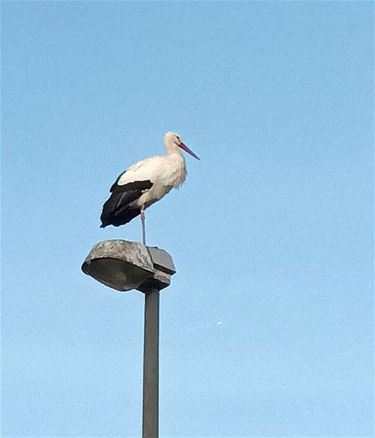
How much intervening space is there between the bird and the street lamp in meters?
1.43

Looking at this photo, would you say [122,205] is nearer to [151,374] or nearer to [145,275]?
[145,275]

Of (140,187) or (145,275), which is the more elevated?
(140,187)

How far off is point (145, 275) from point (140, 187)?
2.37 meters

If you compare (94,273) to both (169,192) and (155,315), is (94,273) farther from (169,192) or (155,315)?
(169,192)

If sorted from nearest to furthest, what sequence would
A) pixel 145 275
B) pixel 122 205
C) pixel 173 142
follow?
1. pixel 145 275
2. pixel 122 205
3. pixel 173 142

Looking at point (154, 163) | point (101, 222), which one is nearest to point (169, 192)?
point (154, 163)

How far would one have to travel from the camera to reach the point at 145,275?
5.10 meters

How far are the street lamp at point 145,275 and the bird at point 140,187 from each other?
1.43 meters

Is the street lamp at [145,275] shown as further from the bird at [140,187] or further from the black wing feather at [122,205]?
the black wing feather at [122,205]

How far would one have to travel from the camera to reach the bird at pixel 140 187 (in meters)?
7.16

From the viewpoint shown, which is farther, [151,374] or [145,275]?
[145,275]

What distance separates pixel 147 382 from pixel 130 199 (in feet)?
8.60

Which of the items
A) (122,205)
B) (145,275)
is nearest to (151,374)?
(145,275)

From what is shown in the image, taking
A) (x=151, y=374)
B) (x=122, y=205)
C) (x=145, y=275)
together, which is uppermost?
(x=122, y=205)
